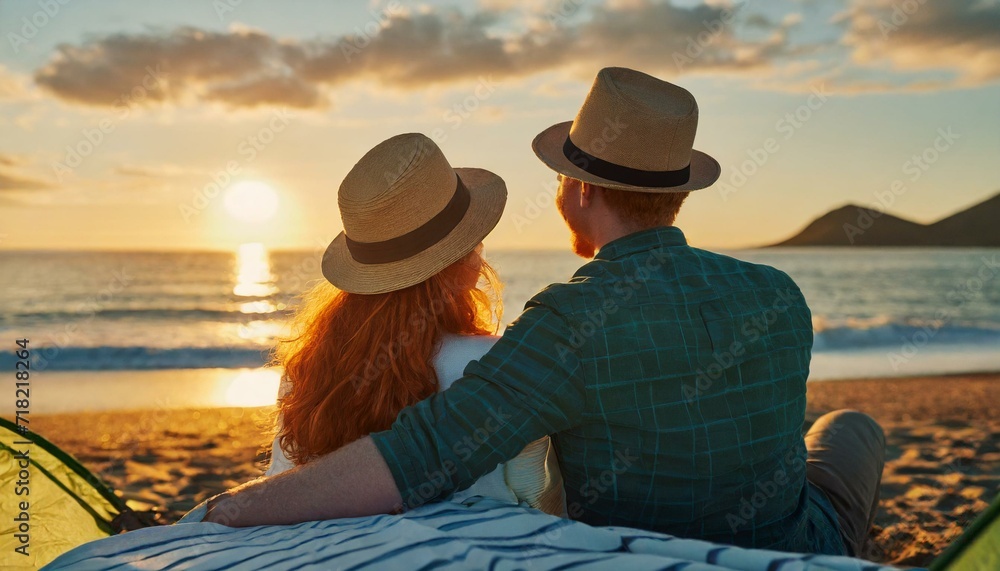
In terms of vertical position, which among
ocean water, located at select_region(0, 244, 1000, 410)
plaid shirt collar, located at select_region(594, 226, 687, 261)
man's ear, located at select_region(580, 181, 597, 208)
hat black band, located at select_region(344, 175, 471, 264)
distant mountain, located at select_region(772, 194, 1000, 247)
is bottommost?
plaid shirt collar, located at select_region(594, 226, 687, 261)

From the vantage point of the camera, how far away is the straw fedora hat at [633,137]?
230cm

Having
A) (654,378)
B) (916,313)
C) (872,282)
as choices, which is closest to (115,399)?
(654,378)

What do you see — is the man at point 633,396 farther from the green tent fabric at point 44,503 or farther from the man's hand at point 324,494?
the green tent fabric at point 44,503

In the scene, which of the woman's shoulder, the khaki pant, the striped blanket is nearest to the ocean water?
the woman's shoulder

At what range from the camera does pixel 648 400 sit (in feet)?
6.36

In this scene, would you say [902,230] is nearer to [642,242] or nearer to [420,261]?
[642,242]

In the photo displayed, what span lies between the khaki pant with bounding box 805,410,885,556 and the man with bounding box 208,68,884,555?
0.45m

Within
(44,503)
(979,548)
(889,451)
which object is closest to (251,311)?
(889,451)

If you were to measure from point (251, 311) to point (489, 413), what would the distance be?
20363 millimetres

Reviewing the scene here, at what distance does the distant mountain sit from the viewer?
1607 inches

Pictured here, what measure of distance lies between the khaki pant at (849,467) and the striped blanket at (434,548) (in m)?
1.56

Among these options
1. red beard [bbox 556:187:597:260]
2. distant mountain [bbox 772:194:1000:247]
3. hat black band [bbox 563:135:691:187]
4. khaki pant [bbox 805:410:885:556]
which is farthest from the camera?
distant mountain [bbox 772:194:1000:247]

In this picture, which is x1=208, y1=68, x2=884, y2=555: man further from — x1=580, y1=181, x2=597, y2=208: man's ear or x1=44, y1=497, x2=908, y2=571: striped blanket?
x1=44, y1=497, x2=908, y2=571: striped blanket

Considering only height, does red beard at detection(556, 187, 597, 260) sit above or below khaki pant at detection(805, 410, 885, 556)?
above
